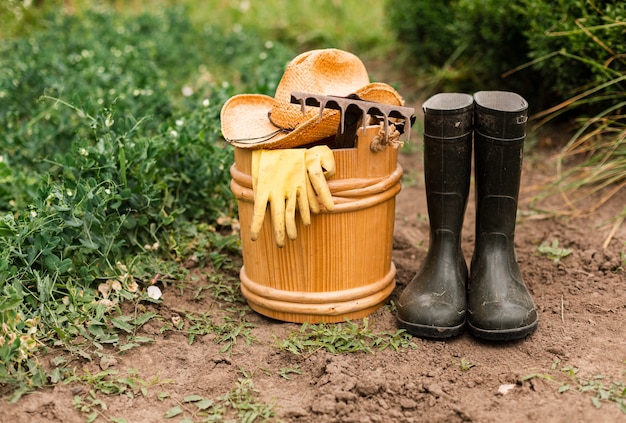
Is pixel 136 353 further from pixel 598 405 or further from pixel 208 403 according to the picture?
pixel 598 405

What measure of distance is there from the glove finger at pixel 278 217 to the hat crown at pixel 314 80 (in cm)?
31

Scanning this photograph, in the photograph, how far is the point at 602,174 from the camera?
3.46 meters

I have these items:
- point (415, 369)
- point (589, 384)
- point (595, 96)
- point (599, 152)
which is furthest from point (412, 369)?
point (595, 96)

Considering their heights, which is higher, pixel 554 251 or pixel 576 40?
pixel 576 40

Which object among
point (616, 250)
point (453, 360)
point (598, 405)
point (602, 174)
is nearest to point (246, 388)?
point (453, 360)

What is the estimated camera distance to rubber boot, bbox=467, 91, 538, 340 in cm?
237

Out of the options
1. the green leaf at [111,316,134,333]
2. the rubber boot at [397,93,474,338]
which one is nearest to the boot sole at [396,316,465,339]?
the rubber boot at [397,93,474,338]

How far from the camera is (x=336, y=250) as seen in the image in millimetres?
2461

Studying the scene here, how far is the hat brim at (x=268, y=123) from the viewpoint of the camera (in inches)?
93.8

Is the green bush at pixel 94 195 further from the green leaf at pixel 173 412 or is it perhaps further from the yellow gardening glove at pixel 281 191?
the yellow gardening glove at pixel 281 191

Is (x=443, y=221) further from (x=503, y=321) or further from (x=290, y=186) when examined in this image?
(x=290, y=186)

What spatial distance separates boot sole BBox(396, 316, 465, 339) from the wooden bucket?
8.1 inches

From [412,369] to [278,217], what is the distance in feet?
2.06

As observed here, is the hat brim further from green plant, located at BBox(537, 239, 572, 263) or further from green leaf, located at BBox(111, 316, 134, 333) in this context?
green plant, located at BBox(537, 239, 572, 263)
